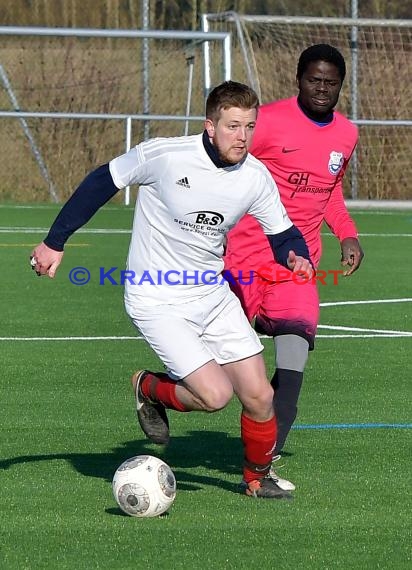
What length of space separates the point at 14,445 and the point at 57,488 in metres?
0.96

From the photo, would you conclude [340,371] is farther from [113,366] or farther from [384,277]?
[384,277]

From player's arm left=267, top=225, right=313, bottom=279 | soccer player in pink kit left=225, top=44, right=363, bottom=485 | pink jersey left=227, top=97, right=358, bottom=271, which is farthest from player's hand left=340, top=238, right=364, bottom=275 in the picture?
player's arm left=267, top=225, right=313, bottom=279

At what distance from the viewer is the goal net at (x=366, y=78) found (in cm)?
2234

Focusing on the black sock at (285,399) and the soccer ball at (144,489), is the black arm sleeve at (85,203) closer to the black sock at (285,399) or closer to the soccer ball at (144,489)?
the soccer ball at (144,489)

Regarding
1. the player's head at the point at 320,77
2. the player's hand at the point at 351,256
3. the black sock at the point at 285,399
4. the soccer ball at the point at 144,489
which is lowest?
the soccer ball at the point at 144,489

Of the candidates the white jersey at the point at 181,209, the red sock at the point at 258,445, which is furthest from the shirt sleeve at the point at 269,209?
the red sock at the point at 258,445

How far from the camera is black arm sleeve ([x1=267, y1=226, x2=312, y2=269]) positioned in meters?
6.11

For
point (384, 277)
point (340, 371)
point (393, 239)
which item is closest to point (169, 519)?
point (340, 371)

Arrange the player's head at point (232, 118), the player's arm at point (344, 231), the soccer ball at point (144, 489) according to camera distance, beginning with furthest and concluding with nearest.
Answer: the player's arm at point (344, 231) → the player's head at point (232, 118) → the soccer ball at point (144, 489)

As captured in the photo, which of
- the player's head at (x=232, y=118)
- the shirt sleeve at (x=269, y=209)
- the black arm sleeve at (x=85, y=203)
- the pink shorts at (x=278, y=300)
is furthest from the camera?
the pink shorts at (x=278, y=300)

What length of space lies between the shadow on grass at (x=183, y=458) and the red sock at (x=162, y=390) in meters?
0.38

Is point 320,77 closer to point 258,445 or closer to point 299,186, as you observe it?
point 299,186

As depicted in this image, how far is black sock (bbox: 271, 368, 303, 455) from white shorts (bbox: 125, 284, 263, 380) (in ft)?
1.37

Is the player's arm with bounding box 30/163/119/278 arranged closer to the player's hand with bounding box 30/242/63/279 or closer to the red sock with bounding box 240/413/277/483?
the player's hand with bounding box 30/242/63/279
